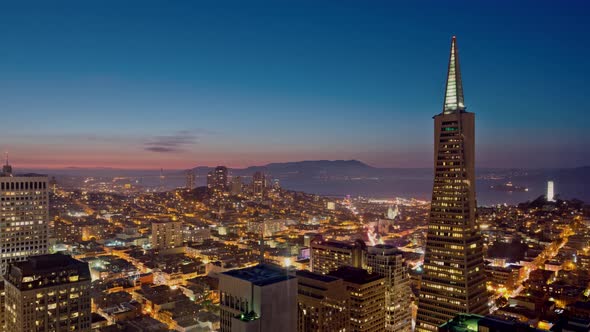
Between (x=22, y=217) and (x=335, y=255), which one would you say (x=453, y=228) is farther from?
(x=22, y=217)

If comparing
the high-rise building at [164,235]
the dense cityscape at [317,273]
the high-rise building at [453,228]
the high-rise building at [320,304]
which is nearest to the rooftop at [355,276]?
the dense cityscape at [317,273]

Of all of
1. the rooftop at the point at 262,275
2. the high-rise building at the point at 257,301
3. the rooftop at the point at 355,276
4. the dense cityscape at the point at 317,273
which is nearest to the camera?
the high-rise building at the point at 257,301

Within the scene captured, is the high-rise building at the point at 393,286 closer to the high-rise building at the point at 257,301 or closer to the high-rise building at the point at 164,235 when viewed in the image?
the high-rise building at the point at 257,301

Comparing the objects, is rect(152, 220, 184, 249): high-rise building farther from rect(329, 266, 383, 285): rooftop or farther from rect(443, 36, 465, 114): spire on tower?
rect(443, 36, 465, 114): spire on tower

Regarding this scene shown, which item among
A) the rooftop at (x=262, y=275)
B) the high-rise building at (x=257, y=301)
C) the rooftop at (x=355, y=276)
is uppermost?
the rooftop at (x=262, y=275)

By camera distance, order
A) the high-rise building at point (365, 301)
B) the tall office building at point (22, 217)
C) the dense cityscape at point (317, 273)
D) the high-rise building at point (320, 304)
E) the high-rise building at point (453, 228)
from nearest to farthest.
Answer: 1. the dense cityscape at point (317, 273)
2. the high-rise building at point (320, 304)
3. the high-rise building at point (365, 301)
4. the high-rise building at point (453, 228)
5. the tall office building at point (22, 217)

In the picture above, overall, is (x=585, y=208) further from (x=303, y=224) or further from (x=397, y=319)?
(x=397, y=319)

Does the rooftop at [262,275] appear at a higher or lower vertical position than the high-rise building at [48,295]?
higher

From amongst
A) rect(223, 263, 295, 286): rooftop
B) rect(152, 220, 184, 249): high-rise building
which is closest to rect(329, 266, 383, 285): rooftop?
rect(223, 263, 295, 286): rooftop
